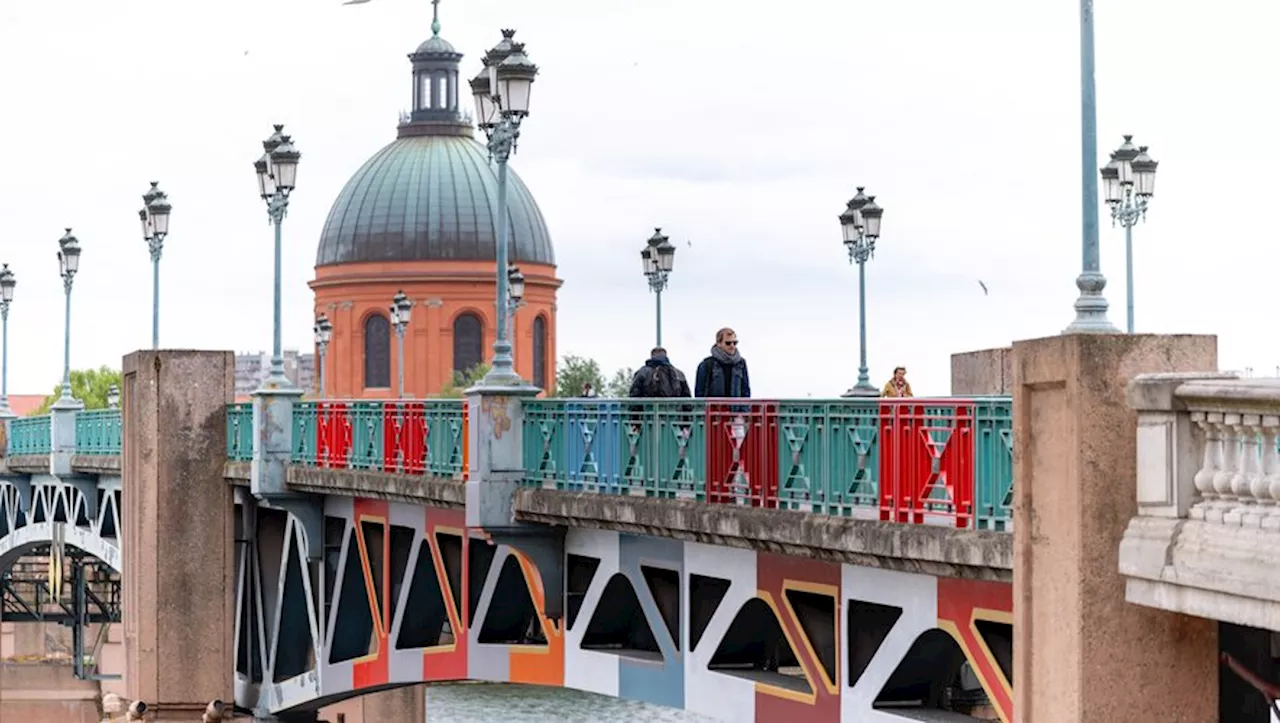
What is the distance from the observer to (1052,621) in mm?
12453

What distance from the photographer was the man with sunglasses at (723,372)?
1947cm

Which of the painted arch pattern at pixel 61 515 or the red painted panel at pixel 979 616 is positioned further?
the painted arch pattern at pixel 61 515

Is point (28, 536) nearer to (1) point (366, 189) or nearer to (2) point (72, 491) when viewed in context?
(2) point (72, 491)

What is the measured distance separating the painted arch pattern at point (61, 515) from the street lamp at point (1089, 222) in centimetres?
2612

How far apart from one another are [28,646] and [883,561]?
6893cm

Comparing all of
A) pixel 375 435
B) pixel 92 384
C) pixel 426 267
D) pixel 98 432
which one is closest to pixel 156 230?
pixel 98 432

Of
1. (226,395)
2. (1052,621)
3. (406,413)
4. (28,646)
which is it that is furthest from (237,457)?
(28,646)

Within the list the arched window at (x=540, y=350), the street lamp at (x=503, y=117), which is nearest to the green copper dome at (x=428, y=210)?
the arched window at (x=540, y=350)

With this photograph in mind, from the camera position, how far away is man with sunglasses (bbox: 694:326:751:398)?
1947cm

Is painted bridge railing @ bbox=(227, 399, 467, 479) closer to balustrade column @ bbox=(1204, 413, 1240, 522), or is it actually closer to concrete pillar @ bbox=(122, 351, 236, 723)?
concrete pillar @ bbox=(122, 351, 236, 723)

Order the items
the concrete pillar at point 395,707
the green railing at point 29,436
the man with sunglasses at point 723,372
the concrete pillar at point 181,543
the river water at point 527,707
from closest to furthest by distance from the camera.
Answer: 1. the man with sunglasses at point 723,372
2. the concrete pillar at point 181,543
3. the green railing at point 29,436
4. the concrete pillar at point 395,707
5. the river water at point 527,707

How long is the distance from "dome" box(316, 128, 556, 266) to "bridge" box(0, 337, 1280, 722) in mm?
60108

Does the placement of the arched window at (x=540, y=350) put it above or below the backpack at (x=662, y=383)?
above

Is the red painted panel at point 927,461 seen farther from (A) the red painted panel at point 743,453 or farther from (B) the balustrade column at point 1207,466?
(B) the balustrade column at point 1207,466
